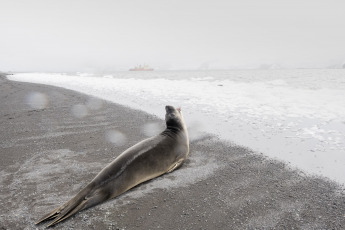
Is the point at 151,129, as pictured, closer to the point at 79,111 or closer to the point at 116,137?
the point at 116,137

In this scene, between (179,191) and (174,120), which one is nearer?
(179,191)

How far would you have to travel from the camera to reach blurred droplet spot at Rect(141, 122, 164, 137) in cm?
681

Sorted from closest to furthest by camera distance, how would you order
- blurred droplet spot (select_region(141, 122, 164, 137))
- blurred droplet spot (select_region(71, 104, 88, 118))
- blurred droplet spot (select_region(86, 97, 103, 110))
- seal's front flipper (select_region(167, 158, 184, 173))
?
1. seal's front flipper (select_region(167, 158, 184, 173))
2. blurred droplet spot (select_region(141, 122, 164, 137))
3. blurred droplet spot (select_region(71, 104, 88, 118))
4. blurred droplet spot (select_region(86, 97, 103, 110))

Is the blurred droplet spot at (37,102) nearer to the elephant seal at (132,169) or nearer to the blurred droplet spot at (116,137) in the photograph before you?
the blurred droplet spot at (116,137)

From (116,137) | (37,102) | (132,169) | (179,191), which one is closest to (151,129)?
(116,137)

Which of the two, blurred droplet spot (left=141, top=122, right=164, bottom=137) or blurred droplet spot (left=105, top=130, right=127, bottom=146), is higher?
blurred droplet spot (left=105, top=130, right=127, bottom=146)

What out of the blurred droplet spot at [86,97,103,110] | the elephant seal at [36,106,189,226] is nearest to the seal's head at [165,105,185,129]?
the elephant seal at [36,106,189,226]

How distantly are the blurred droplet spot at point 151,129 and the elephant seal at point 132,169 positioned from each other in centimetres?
148

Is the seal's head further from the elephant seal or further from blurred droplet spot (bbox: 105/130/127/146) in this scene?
blurred droplet spot (bbox: 105/130/127/146)

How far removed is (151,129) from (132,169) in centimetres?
334

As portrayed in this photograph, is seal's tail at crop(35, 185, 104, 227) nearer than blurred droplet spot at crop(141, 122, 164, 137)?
Yes

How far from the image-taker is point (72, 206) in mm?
3238

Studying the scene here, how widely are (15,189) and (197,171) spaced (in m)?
2.79

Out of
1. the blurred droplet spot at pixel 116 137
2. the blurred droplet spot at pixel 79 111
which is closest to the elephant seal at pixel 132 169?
the blurred droplet spot at pixel 116 137
